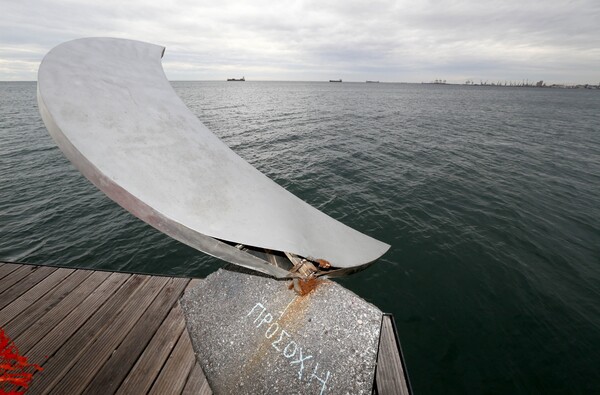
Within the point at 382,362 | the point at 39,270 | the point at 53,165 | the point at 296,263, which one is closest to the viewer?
the point at 296,263

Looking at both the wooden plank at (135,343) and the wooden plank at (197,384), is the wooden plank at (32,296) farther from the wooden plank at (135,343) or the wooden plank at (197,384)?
the wooden plank at (197,384)

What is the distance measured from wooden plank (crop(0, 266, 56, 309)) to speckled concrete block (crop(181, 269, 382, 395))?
4.18m

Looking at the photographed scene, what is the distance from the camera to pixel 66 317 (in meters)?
4.87

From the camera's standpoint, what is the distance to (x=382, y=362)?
14.0 ft

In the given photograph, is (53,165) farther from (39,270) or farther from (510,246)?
(510,246)

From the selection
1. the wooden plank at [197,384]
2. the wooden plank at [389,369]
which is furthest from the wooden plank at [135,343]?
the wooden plank at [389,369]

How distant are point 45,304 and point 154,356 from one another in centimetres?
295

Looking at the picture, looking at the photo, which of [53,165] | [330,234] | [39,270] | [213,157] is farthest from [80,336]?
[53,165]

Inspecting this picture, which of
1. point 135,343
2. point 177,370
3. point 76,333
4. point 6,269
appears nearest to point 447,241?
point 177,370

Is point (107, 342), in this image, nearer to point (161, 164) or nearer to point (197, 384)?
point (197, 384)

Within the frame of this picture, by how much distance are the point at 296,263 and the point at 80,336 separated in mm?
4380

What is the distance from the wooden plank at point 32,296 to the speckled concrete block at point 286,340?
3.67 m

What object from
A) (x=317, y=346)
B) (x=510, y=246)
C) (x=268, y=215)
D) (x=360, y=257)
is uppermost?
(x=268, y=215)

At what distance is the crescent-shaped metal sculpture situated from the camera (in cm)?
217
